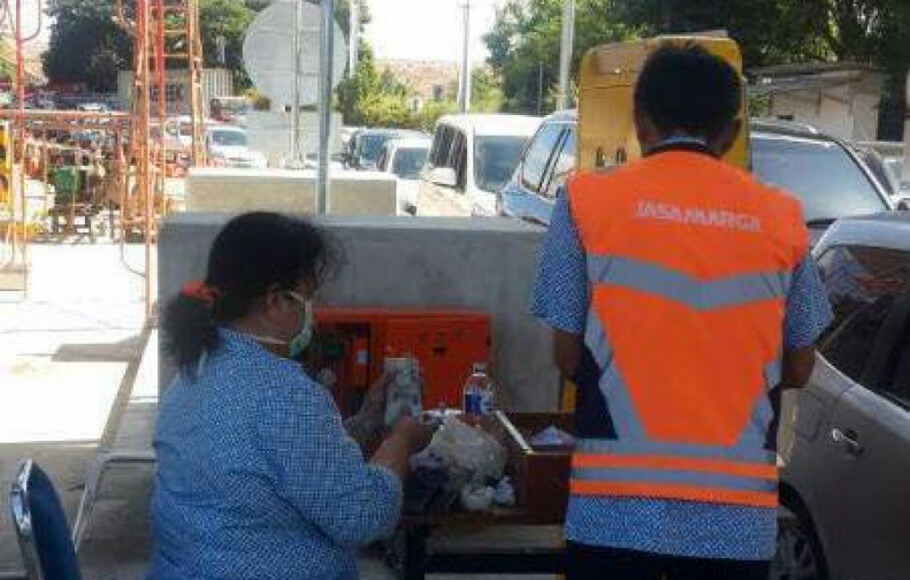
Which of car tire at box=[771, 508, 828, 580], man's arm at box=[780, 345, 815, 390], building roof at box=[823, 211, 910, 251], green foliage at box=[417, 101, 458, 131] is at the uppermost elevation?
building roof at box=[823, 211, 910, 251]

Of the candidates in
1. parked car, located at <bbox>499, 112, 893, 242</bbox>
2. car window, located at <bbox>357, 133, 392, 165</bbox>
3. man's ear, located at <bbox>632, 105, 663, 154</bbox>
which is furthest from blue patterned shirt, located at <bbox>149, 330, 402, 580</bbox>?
car window, located at <bbox>357, 133, 392, 165</bbox>

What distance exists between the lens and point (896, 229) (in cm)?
430

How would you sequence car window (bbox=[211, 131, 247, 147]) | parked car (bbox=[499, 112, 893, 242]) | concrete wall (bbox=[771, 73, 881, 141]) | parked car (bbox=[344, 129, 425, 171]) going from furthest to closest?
1. car window (bbox=[211, 131, 247, 147])
2. concrete wall (bbox=[771, 73, 881, 141])
3. parked car (bbox=[344, 129, 425, 171])
4. parked car (bbox=[499, 112, 893, 242])

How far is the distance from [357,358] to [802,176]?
4.46 m

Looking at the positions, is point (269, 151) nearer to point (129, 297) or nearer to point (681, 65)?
point (129, 297)

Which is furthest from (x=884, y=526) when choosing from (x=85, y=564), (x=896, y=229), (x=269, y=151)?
(x=269, y=151)

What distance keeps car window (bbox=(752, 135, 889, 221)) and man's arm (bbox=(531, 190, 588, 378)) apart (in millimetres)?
6142

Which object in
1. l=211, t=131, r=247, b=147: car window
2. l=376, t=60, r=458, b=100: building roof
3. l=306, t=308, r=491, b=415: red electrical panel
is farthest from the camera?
l=376, t=60, r=458, b=100: building roof

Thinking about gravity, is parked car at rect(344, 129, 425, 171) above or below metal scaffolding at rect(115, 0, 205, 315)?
below

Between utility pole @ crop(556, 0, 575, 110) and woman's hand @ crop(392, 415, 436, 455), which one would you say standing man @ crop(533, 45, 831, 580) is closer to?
woman's hand @ crop(392, 415, 436, 455)

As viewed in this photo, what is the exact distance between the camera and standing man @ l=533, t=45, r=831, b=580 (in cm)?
256

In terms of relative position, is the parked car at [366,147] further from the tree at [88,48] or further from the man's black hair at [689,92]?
the tree at [88,48]

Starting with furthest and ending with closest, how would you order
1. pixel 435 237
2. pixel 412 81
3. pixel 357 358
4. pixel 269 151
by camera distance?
pixel 412 81 < pixel 269 151 < pixel 435 237 < pixel 357 358

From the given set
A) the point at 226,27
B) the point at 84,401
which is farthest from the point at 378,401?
the point at 226,27
